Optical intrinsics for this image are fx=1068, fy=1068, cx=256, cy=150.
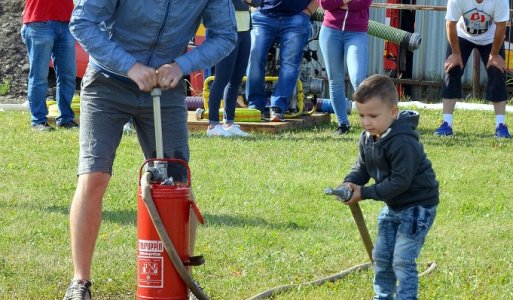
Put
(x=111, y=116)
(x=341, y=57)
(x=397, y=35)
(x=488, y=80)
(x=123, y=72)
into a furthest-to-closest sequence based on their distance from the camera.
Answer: (x=397, y=35) < (x=488, y=80) < (x=341, y=57) < (x=111, y=116) < (x=123, y=72)

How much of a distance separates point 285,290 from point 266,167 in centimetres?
378

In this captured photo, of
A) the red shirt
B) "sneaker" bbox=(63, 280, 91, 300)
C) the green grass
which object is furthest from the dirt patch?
"sneaker" bbox=(63, 280, 91, 300)

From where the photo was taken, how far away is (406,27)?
57.0 feet

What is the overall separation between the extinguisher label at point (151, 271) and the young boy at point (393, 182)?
36.0 inches

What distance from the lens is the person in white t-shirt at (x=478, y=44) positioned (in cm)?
1123

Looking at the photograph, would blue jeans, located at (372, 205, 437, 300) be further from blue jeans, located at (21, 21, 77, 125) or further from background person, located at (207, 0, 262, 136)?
blue jeans, located at (21, 21, 77, 125)

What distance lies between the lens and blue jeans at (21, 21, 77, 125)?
11.6 m

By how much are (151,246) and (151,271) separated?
0.11 m

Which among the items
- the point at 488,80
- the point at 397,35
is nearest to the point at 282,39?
the point at 488,80

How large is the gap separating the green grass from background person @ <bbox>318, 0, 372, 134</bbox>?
0.67 meters

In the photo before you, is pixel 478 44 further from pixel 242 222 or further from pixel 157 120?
pixel 157 120

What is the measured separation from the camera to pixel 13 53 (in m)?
18.5

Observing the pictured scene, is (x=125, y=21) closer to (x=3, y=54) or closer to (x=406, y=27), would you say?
(x=406, y=27)

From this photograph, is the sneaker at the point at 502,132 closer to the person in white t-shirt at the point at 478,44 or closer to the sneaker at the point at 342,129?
the person in white t-shirt at the point at 478,44
